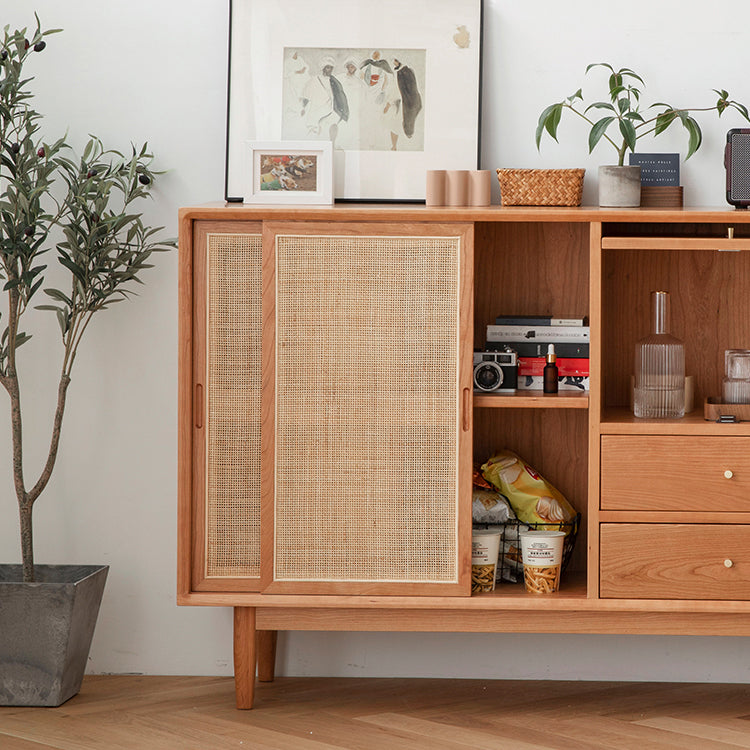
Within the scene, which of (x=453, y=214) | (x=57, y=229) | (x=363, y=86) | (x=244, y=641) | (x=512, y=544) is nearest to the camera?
(x=453, y=214)

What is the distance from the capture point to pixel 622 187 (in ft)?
8.23

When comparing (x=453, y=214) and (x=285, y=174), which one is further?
(x=285, y=174)

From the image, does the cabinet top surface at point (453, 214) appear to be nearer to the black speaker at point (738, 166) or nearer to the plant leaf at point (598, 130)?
the black speaker at point (738, 166)

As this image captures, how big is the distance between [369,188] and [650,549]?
1215 mm

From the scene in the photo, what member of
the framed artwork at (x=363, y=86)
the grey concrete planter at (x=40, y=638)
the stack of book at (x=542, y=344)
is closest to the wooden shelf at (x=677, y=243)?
the stack of book at (x=542, y=344)

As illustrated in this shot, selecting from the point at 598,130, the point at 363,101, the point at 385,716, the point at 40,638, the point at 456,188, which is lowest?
the point at 385,716

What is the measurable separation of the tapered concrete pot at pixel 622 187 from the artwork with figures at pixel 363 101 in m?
0.53

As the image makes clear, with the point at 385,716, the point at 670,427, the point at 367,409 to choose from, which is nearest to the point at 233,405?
the point at 367,409

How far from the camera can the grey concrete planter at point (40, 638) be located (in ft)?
8.22

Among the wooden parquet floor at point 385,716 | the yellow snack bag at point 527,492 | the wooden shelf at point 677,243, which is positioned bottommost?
the wooden parquet floor at point 385,716

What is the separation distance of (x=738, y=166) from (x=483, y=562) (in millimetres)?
1167

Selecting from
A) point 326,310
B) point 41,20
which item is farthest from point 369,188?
point 41,20

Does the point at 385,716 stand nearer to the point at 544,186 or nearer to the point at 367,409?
the point at 367,409

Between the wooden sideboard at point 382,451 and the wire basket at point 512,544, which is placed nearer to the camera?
the wooden sideboard at point 382,451
